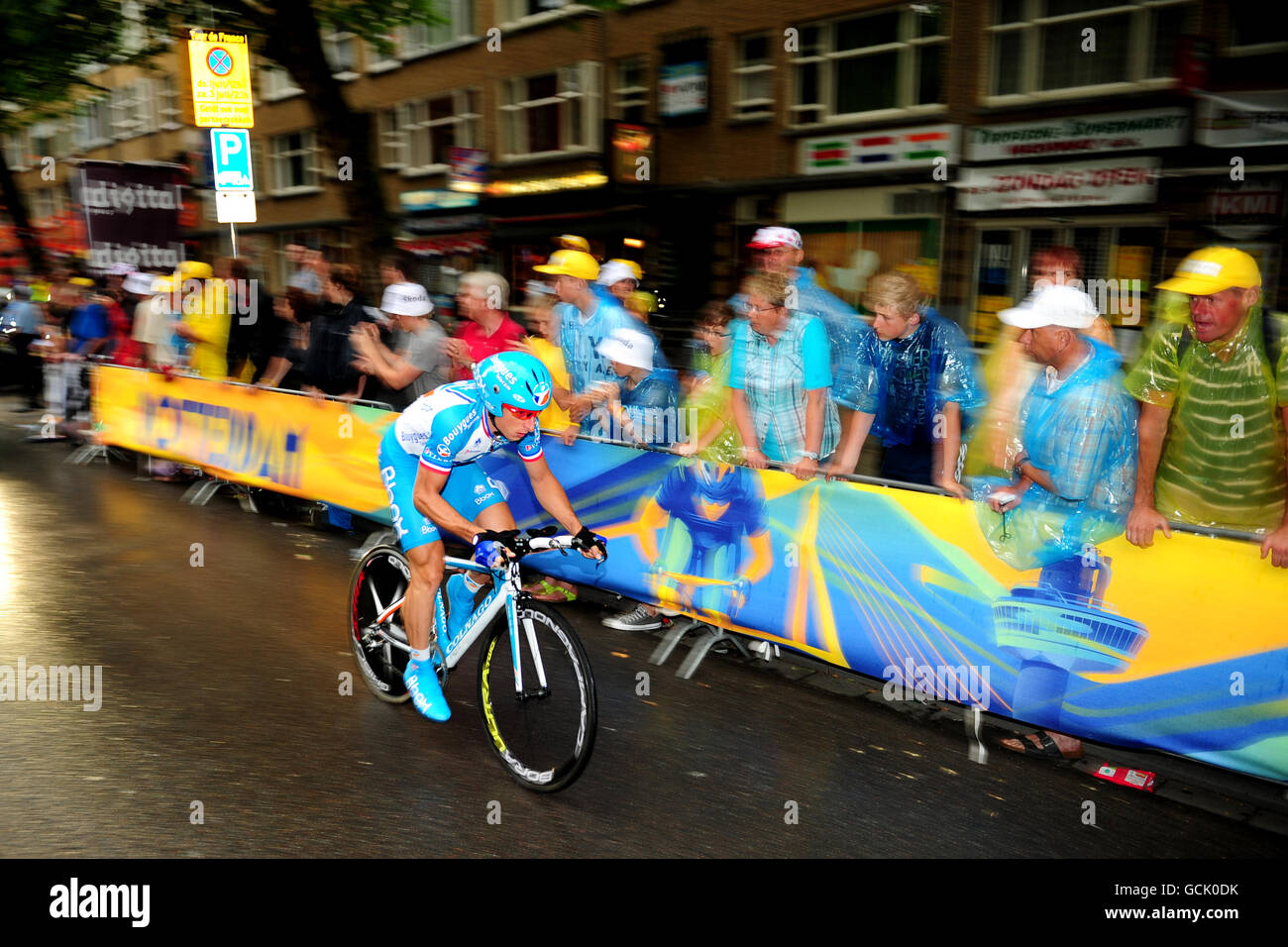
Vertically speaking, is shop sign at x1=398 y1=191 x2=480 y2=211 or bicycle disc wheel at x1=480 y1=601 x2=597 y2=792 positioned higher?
shop sign at x1=398 y1=191 x2=480 y2=211

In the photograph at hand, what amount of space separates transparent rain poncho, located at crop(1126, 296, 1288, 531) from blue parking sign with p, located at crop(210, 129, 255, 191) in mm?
11290

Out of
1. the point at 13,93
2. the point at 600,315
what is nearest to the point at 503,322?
the point at 600,315

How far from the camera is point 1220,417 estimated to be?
432 cm

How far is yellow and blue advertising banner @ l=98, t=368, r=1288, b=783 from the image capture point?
391 cm

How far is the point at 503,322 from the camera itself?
724 centimetres

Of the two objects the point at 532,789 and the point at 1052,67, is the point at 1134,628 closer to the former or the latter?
the point at 532,789

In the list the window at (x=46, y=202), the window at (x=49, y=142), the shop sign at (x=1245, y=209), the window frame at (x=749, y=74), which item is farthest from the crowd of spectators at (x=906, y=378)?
the window at (x=49, y=142)

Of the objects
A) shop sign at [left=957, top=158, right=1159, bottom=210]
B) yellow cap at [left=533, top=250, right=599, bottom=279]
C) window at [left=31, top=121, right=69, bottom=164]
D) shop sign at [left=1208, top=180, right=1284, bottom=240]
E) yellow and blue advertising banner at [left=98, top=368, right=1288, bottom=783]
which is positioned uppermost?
window at [left=31, top=121, right=69, bottom=164]

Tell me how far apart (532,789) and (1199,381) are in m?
3.42

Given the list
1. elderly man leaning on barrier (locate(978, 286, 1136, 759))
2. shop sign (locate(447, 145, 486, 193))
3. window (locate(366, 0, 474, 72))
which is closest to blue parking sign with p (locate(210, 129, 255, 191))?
elderly man leaning on barrier (locate(978, 286, 1136, 759))

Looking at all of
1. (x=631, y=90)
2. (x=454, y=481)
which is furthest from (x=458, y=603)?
(x=631, y=90)

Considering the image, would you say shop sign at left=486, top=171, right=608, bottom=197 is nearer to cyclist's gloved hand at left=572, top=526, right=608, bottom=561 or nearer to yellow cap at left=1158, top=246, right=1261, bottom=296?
yellow cap at left=1158, top=246, right=1261, bottom=296

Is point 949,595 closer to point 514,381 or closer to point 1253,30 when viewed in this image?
point 514,381

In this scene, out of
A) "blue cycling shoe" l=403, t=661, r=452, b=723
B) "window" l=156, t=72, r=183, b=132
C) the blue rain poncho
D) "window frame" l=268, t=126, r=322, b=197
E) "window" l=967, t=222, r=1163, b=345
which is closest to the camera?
"blue cycling shoe" l=403, t=661, r=452, b=723
